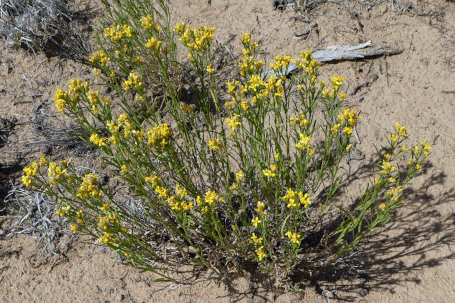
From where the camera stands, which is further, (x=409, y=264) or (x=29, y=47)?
(x=29, y=47)

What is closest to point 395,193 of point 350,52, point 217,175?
point 217,175

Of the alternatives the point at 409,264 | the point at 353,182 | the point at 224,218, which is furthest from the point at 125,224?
the point at 409,264

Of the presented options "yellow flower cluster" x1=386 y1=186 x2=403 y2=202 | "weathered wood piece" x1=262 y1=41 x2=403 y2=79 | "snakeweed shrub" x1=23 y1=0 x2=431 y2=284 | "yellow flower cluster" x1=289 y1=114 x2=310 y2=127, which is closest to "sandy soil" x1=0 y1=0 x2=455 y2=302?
"weathered wood piece" x1=262 y1=41 x2=403 y2=79

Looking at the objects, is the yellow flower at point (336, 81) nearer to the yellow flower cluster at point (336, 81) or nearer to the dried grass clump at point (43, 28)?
the yellow flower cluster at point (336, 81)

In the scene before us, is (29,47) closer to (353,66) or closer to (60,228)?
(60,228)

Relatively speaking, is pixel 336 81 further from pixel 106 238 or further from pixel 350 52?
pixel 350 52

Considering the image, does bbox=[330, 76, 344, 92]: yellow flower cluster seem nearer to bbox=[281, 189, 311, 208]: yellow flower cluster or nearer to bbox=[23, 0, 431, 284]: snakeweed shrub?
bbox=[23, 0, 431, 284]: snakeweed shrub
